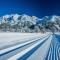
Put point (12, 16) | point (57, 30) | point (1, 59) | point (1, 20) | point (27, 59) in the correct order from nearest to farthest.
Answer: point (1, 59) < point (27, 59) < point (1, 20) < point (12, 16) < point (57, 30)

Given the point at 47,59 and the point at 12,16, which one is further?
the point at 12,16

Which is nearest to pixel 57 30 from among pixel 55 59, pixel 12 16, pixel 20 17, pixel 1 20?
pixel 20 17

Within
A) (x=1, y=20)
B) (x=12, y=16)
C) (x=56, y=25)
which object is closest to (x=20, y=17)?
(x=12, y=16)

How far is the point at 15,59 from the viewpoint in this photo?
444 inches

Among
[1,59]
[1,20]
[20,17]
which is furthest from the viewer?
[20,17]

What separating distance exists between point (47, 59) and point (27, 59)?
117 centimetres

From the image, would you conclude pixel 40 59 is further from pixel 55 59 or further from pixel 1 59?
pixel 1 59

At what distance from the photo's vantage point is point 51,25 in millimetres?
173250

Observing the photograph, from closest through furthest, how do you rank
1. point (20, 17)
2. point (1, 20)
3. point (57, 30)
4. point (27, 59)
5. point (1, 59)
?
point (1, 59), point (27, 59), point (1, 20), point (20, 17), point (57, 30)

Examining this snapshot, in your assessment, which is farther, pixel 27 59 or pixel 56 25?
pixel 56 25

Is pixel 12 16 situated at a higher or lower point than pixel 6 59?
higher

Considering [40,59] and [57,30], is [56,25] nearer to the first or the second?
[57,30]

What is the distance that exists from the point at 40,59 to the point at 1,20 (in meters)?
89.0

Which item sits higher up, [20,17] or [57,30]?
[20,17]
